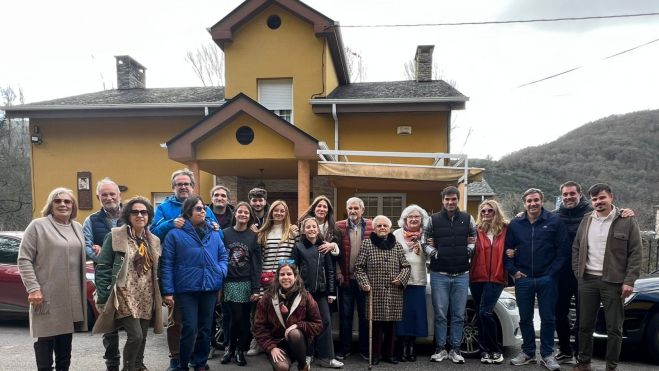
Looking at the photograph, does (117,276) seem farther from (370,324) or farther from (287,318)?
(370,324)

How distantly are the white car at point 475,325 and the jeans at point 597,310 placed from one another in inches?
27.8

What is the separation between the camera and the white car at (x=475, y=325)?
5.02 metres

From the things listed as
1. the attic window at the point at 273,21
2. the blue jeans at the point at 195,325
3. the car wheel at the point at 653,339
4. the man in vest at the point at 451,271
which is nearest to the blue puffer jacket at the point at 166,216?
the blue jeans at the point at 195,325

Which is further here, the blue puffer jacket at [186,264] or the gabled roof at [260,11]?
the gabled roof at [260,11]

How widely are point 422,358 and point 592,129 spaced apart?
5583 centimetres

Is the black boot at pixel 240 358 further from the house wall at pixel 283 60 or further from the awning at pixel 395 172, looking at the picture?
the house wall at pixel 283 60

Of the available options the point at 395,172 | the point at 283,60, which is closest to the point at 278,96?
the point at 283,60

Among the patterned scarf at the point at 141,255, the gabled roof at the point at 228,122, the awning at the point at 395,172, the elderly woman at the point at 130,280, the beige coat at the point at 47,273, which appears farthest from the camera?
the gabled roof at the point at 228,122

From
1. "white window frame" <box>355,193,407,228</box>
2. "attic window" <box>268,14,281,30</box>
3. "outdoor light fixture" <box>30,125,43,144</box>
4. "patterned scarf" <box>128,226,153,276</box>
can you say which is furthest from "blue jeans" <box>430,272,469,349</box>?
"outdoor light fixture" <box>30,125,43,144</box>

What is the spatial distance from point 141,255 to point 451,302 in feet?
11.4

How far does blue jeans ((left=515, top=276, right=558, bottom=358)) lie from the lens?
186 inches

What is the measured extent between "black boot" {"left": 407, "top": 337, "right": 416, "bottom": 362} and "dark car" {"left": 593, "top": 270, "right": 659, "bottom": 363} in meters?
2.19

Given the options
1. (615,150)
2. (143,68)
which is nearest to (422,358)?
(143,68)

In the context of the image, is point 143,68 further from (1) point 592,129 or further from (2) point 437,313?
(1) point 592,129
